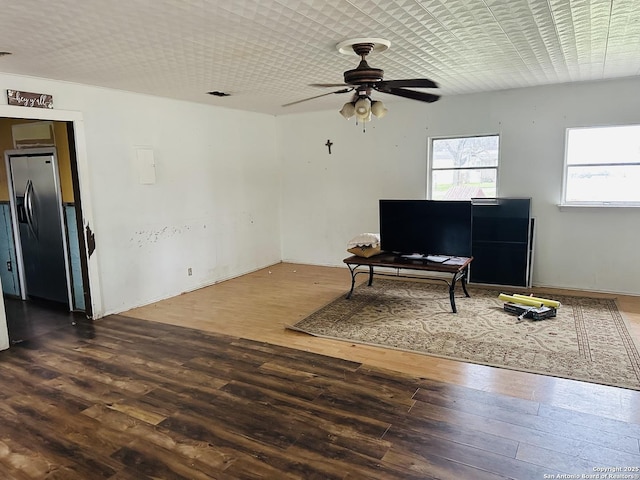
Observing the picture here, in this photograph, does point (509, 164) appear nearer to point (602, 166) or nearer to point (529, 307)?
point (602, 166)

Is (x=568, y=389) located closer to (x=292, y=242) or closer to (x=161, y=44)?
(x=161, y=44)

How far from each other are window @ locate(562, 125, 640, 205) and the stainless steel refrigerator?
598cm

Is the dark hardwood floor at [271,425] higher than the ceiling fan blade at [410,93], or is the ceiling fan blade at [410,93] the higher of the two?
the ceiling fan blade at [410,93]

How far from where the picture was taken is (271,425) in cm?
257

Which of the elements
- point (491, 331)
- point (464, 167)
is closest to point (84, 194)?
point (491, 331)

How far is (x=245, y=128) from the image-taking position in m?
6.49

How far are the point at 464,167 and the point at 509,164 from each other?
1.84 ft

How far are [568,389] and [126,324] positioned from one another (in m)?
3.96

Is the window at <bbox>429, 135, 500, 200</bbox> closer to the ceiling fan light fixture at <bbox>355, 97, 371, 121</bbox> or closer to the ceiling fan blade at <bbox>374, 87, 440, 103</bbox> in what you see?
the ceiling fan blade at <bbox>374, 87, 440, 103</bbox>

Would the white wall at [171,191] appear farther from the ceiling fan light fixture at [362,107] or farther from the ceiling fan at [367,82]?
the ceiling fan light fixture at [362,107]

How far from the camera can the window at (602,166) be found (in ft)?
16.2

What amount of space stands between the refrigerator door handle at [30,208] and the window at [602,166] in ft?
20.8

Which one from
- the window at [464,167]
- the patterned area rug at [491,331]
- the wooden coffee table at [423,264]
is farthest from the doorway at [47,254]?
the window at [464,167]

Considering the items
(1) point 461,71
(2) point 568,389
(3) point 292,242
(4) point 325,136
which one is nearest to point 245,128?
(4) point 325,136
